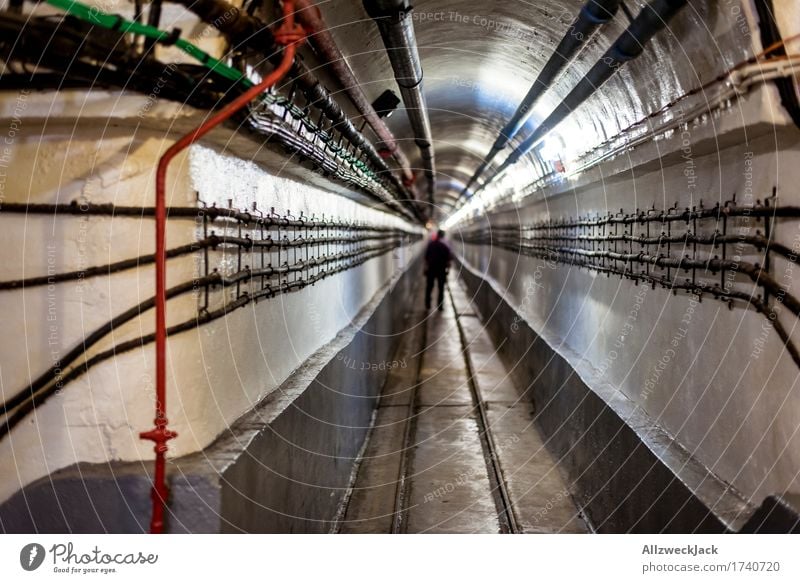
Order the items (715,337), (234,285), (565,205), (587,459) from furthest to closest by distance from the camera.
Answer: (565,205) < (587,459) < (715,337) < (234,285)

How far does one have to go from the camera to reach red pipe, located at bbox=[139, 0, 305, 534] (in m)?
2.79

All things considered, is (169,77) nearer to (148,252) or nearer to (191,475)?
(148,252)

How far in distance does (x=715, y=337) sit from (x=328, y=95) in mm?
2637

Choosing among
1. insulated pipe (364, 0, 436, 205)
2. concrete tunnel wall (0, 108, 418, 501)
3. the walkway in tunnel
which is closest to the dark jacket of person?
the walkway in tunnel

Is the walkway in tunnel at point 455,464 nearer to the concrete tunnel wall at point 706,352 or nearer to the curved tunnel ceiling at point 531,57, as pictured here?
the concrete tunnel wall at point 706,352

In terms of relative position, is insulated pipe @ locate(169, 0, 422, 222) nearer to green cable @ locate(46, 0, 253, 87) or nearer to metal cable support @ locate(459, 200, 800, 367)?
green cable @ locate(46, 0, 253, 87)

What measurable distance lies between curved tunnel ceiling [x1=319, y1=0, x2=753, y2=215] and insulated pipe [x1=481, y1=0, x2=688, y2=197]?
0.05m

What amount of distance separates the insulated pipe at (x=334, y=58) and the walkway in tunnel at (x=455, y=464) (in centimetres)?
309

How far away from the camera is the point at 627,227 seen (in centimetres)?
605

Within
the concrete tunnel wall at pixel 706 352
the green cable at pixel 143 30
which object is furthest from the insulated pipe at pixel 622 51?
the green cable at pixel 143 30

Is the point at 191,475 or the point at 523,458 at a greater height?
the point at 191,475

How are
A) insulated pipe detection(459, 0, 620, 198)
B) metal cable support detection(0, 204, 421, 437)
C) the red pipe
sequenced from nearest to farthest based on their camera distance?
1. the red pipe
2. metal cable support detection(0, 204, 421, 437)
3. insulated pipe detection(459, 0, 620, 198)

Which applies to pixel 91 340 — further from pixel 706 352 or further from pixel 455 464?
pixel 455 464

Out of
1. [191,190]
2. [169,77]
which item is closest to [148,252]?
[191,190]
